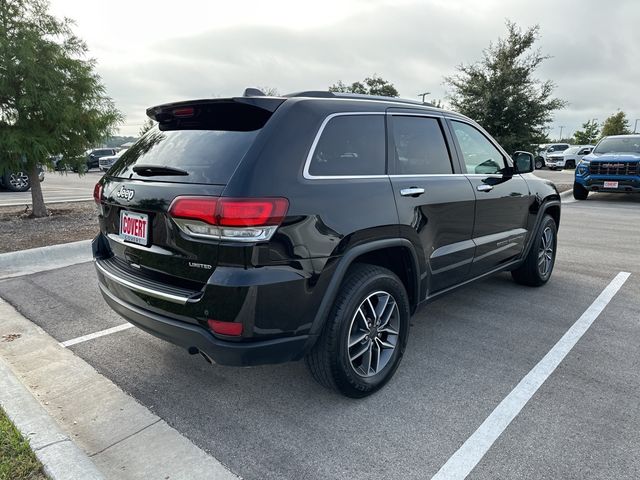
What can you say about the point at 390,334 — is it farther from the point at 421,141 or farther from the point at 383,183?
the point at 421,141

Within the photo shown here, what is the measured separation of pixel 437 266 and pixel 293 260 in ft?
4.61

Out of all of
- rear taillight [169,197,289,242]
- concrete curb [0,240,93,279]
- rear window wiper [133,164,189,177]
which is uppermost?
rear window wiper [133,164,189,177]

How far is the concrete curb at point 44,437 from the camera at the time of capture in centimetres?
205

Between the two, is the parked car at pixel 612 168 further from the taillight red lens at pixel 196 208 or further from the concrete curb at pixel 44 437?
the concrete curb at pixel 44 437

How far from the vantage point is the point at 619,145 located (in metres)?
12.8

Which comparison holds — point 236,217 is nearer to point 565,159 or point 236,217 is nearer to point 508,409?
point 508,409

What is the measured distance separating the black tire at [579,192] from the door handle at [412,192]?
12.1 meters

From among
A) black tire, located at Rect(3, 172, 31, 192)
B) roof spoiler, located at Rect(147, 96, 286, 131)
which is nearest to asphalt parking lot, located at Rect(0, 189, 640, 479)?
roof spoiler, located at Rect(147, 96, 286, 131)

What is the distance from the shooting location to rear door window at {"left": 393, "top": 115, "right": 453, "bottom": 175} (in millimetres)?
3037

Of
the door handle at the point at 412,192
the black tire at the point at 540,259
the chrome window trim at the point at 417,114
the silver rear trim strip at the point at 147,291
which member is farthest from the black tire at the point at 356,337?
the black tire at the point at 540,259

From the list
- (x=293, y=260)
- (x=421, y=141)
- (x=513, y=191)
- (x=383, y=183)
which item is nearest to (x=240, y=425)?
(x=293, y=260)

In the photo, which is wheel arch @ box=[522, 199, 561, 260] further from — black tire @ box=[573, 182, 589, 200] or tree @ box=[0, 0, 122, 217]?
black tire @ box=[573, 182, 589, 200]

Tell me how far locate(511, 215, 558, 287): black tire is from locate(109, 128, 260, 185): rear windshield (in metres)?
3.51

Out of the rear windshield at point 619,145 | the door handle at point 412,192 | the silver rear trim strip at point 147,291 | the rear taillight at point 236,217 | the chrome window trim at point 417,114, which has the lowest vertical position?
the silver rear trim strip at point 147,291
